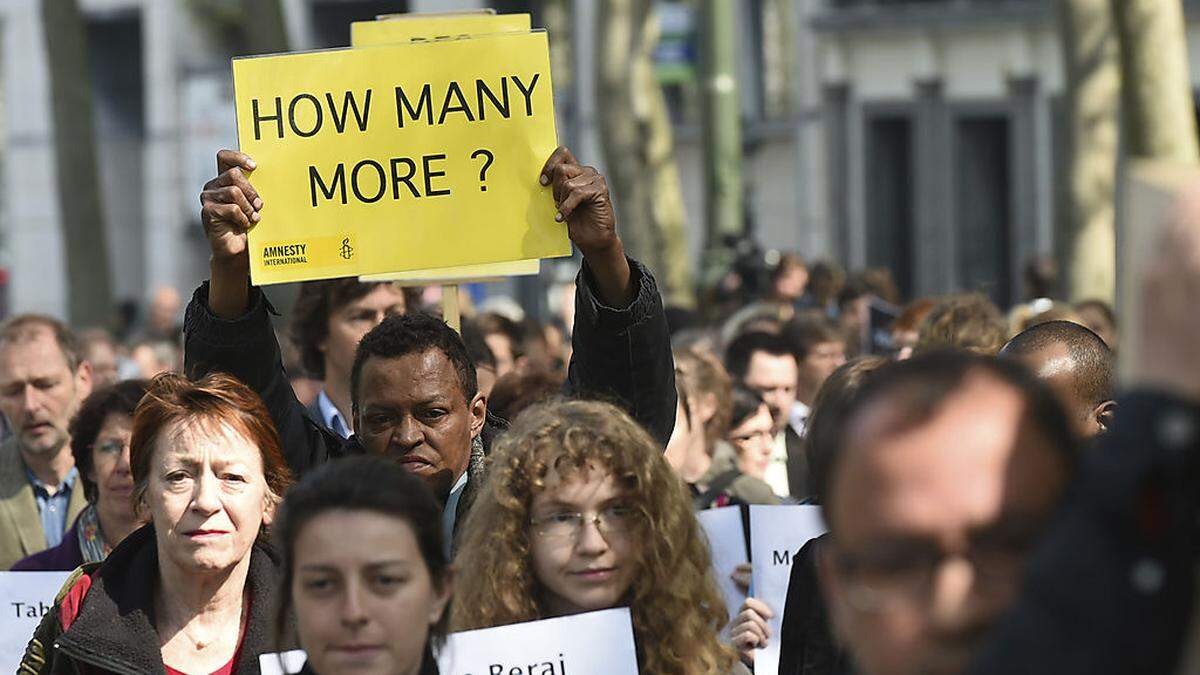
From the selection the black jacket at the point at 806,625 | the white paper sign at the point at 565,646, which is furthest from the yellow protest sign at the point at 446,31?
the white paper sign at the point at 565,646

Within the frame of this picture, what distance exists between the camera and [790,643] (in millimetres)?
4707

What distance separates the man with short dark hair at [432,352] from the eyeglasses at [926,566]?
2632mm

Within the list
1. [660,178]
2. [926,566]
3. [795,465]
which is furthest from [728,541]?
[660,178]

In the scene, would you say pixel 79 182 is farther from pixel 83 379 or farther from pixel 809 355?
pixel 83 379

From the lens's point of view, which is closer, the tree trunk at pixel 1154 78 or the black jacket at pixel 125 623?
the black jacket at pixel 125 623

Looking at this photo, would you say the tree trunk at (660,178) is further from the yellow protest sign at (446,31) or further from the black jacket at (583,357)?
the black jacket at (583,357)

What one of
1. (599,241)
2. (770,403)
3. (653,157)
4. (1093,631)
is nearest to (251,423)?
(599,241)

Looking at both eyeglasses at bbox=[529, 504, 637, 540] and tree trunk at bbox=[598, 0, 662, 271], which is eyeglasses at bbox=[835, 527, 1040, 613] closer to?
eyeglasses at bbox=[529, 504, 637, 540]

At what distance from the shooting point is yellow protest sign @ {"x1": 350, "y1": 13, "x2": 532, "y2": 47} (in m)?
5.90

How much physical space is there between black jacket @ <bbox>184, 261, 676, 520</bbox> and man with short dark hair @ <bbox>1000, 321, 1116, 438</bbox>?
0.76 m

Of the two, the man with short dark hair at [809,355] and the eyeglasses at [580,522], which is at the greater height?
the eyeglasses at [580,522]

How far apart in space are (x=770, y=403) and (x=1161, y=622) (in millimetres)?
6747

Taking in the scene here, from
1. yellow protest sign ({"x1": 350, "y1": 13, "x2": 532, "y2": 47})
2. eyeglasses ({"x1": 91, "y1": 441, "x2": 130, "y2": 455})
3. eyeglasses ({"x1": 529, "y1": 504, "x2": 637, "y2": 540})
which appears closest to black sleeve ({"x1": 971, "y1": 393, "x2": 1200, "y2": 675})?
eyeglasses ({"x1": 529, "y1": 504, "x2": 637, "y2": 540})

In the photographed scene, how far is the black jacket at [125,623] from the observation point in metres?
4.18
